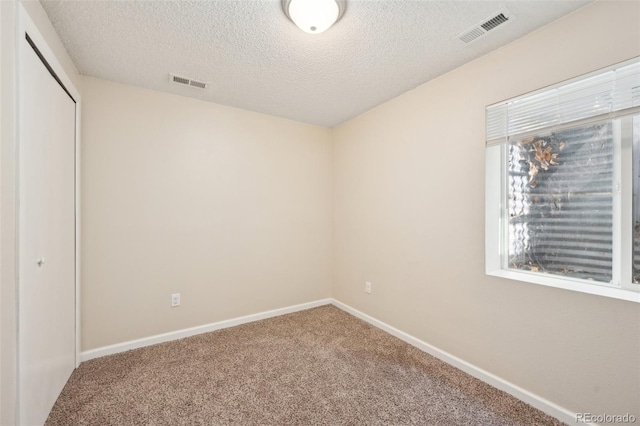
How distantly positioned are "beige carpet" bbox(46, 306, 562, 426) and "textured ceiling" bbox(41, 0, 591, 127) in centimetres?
234

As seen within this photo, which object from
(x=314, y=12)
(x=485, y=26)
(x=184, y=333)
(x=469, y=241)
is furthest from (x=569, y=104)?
(x=184, y=333)

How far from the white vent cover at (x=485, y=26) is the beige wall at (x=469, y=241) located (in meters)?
0.25

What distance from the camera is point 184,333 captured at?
2.55 m

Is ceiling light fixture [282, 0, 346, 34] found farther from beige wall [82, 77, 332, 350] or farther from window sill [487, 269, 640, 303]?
window sill [487, 269, 640, 303]

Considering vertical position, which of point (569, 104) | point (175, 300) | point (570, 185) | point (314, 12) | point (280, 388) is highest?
point (314, 12)

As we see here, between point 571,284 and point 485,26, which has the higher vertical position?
point 485,26

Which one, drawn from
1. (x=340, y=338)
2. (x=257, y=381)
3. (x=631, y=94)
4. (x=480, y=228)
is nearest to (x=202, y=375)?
(x=257, y=381)

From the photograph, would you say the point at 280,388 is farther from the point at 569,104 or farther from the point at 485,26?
the point at 485,26

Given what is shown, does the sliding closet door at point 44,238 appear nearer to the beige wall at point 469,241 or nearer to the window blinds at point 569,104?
the beige wall at point 469,241

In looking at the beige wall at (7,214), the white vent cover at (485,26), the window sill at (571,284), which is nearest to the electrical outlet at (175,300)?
the beige wall at (7,214)

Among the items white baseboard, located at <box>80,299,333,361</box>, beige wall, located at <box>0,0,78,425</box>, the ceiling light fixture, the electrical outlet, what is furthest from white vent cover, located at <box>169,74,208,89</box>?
white baseboard, located at <box>80,299,333,361</box>

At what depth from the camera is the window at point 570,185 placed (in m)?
1.44

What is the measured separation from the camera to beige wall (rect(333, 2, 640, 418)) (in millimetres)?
1401

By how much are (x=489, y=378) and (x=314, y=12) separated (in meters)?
2.60
